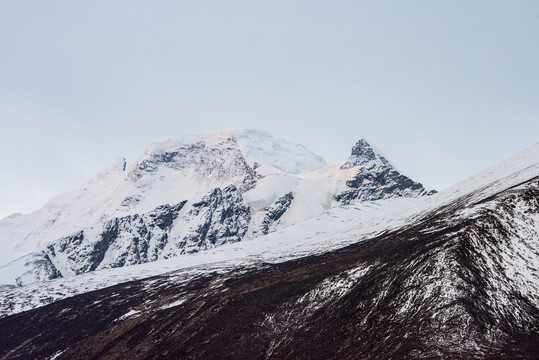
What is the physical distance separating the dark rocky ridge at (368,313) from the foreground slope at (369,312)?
128 millimetres

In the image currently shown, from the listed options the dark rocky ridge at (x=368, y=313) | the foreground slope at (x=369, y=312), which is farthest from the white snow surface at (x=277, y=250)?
the dark rocky ridge at (x=368, y=313)

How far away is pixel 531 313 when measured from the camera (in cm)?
2991

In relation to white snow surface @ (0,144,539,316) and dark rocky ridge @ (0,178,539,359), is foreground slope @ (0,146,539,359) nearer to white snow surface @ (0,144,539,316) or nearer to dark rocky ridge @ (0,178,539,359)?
dark rocky ridge @ (0,178,539,359)

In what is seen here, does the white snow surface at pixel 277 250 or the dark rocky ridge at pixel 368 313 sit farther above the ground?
the white snow surface at pixel 277 250

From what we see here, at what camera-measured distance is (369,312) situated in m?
36.7

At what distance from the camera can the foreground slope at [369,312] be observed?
97.8ft

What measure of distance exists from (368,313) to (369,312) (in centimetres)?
17

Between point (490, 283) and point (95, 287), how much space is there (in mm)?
91650

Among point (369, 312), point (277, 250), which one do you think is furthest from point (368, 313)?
point (277, 250)

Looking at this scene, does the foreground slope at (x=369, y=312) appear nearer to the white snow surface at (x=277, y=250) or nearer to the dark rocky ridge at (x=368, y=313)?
the dark rocky ridge at (x=368, y=313)

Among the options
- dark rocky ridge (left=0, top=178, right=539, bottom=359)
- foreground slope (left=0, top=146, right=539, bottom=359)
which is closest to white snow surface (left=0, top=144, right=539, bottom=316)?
foreground slope (left=0, top=146, right=539, bottom=359)

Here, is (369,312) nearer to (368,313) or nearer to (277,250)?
(368,313)

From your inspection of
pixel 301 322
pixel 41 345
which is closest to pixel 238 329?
pixel 301 322

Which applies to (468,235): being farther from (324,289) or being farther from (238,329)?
(238,329)
